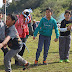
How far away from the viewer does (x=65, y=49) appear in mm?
6707

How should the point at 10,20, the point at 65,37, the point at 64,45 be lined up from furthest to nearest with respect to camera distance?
the point at 64,45 < the point at 65,37 < the point at 10,20

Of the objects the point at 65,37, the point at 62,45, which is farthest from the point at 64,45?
the point at 65,37

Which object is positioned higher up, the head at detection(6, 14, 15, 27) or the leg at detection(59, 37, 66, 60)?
the head at detection(6, 14, 15, 27)

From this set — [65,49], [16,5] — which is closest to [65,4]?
[16,5]

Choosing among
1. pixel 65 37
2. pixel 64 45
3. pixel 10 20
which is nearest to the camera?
pixel 10 20

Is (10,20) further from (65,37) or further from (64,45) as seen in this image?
(64,45)

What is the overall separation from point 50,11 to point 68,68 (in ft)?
6.33

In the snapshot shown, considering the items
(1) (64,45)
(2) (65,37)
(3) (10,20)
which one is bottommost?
A: (1) (64,45)

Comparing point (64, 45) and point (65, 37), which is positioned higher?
Result: point (65, 37)

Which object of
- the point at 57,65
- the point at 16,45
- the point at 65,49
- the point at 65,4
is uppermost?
the point at 65,4

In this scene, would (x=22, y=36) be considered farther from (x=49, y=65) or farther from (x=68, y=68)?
(x=68, y=68)

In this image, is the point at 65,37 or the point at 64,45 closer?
the point at 65,37

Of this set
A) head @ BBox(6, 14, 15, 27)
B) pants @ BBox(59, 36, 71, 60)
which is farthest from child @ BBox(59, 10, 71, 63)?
head @ BBox(6, 14, 15, 27)

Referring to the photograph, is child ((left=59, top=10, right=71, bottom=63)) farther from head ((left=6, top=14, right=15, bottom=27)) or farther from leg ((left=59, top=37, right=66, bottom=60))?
head ((left=6, top=14, right=15, bottom=27))
